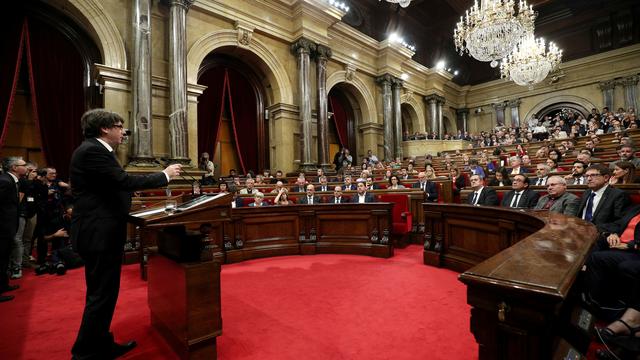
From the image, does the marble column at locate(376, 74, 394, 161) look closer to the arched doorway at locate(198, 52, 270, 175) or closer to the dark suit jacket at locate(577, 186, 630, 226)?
the arched doorway at locate(198, 52, 270, 175)

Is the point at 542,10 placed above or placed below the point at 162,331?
above

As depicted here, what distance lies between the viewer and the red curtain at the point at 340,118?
534 inches

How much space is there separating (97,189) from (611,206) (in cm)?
388

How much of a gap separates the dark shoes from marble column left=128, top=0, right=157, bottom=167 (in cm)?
561

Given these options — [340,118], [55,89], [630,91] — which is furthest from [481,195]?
[630,91]

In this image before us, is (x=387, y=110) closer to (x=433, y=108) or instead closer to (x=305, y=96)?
(x=433, y=108)

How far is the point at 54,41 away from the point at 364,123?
10508 mm

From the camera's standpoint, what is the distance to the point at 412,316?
2443 millimetres

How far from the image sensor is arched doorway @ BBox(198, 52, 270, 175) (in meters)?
9.68

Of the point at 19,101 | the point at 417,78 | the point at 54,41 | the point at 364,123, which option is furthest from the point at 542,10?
the point at 19,101

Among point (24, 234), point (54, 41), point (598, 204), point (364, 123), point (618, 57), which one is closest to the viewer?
point (598, 204)

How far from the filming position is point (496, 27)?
7.94m

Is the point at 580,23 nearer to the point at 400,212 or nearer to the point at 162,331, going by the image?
the point at 400,212

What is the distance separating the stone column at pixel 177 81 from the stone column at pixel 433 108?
13.2 m
